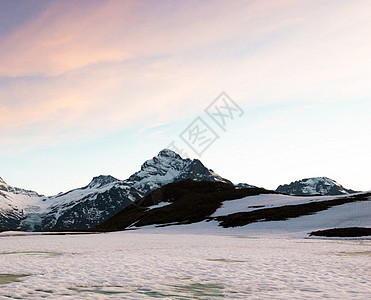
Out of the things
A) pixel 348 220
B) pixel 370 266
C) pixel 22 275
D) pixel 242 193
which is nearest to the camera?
pixel 22 275

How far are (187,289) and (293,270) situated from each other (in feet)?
20.9

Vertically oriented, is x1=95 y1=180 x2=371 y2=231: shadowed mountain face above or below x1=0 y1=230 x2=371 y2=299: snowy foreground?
above

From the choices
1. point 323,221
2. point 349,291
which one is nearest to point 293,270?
point 349,291

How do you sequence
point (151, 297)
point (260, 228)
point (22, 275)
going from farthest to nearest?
Result: point (260, 228), point (22, 275), point (151, 297)

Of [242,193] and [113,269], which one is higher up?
[242,193]

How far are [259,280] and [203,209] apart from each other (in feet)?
280

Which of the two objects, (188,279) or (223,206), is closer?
(188,279)

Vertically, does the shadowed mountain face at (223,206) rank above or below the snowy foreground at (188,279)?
above

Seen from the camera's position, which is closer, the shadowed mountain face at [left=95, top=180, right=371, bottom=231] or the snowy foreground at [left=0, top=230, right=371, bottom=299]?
the snowy foreground at [left=0, top=230, right=371, bottom=299]

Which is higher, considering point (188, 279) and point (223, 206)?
point (223, 206)

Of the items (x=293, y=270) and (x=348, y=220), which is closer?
(x=293, y=270)

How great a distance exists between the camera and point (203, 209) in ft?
323

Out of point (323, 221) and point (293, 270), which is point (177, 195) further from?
point (293, 270)

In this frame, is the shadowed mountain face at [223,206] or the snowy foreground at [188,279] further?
the shadowed mountain face at [223,206]
